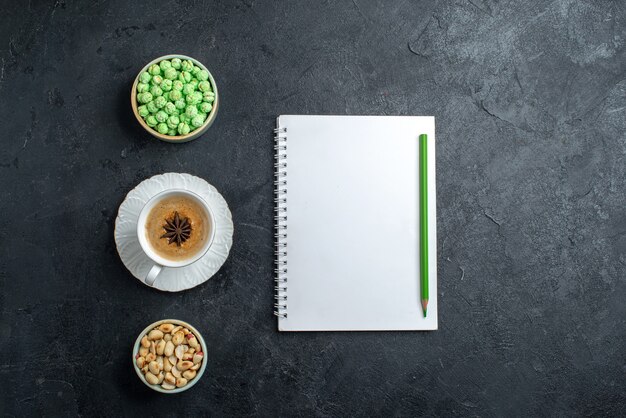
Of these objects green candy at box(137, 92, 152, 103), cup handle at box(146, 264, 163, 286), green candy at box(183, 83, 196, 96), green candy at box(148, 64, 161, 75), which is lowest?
cup handle at box(146, 264, 163, 286)

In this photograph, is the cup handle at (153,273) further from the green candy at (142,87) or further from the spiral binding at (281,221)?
the green candy at (142,87)

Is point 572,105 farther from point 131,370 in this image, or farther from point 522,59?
point 131,370

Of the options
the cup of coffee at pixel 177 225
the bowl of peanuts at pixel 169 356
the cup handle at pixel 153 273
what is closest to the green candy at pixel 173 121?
the cup of coffee at pixel 177 225

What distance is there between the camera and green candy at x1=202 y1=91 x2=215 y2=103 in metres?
1.16

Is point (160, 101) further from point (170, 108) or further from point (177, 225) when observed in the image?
point (177, 225)

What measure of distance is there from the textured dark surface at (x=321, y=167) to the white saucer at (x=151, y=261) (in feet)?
0.13

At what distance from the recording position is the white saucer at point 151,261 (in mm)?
1159

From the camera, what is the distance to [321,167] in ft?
3.98

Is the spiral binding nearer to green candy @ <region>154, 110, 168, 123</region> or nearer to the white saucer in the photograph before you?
the white saucer

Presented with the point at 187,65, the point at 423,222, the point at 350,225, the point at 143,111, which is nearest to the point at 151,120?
the point at 143,111

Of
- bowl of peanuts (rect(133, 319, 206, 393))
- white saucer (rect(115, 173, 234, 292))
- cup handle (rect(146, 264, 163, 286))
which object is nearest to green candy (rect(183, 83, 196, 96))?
white saucer (rect(115, 173, 234, 292))

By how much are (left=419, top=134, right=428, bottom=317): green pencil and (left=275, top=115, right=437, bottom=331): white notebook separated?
0.01 meters

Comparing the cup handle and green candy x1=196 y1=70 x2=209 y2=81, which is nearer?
the cup handle

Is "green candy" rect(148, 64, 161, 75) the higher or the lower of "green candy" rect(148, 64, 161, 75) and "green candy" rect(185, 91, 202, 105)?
the higher
